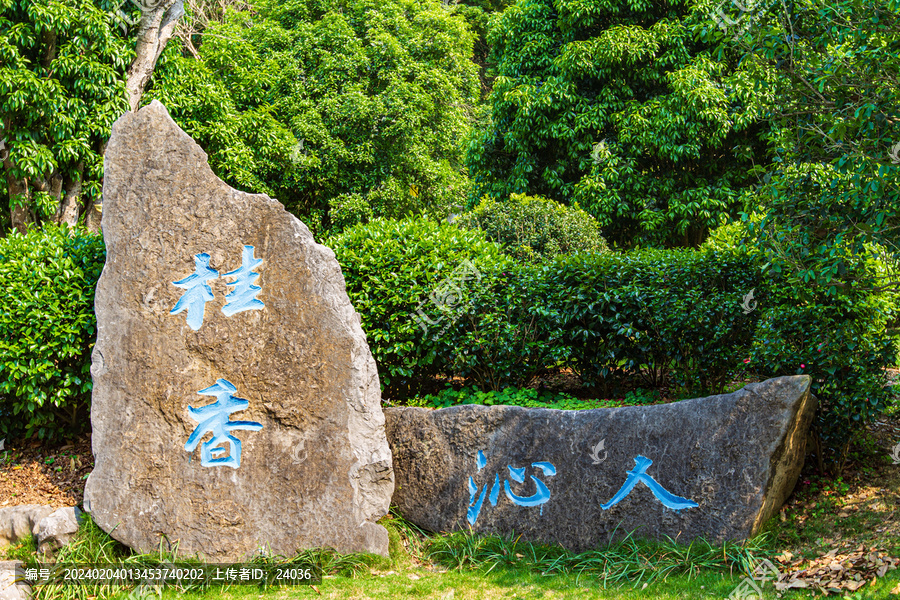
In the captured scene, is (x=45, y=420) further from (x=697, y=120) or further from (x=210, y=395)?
(x=697, y=120)

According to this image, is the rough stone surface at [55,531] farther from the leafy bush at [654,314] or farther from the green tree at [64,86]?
the green tree at [64,86]

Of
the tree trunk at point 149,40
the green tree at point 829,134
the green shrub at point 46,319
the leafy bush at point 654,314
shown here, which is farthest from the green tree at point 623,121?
the green shrub at point 46,319

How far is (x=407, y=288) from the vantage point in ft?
19.0

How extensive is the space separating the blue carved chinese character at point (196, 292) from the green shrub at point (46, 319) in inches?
46.2

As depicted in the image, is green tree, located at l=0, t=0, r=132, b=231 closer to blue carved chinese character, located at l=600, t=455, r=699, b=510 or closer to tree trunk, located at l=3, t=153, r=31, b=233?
tree trunk, located at l=3, t=153, r=31, b=233

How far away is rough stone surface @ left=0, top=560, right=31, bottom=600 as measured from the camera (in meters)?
4.22

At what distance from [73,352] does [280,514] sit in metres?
2.24

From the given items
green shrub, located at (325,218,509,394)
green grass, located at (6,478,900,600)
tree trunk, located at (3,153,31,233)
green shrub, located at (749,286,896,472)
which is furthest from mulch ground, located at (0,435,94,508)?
green shrub, located at (749,286,896,472)

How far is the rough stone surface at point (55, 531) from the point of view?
460 centimetres

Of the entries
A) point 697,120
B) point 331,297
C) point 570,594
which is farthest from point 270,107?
point 570,594

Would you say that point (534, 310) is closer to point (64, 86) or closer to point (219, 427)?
point (219, 427)

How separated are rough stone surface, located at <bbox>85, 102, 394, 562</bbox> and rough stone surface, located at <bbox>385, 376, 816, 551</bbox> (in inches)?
16.6

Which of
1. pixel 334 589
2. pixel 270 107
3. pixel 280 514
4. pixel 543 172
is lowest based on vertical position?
pixel 334 589

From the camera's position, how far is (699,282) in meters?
5.57
